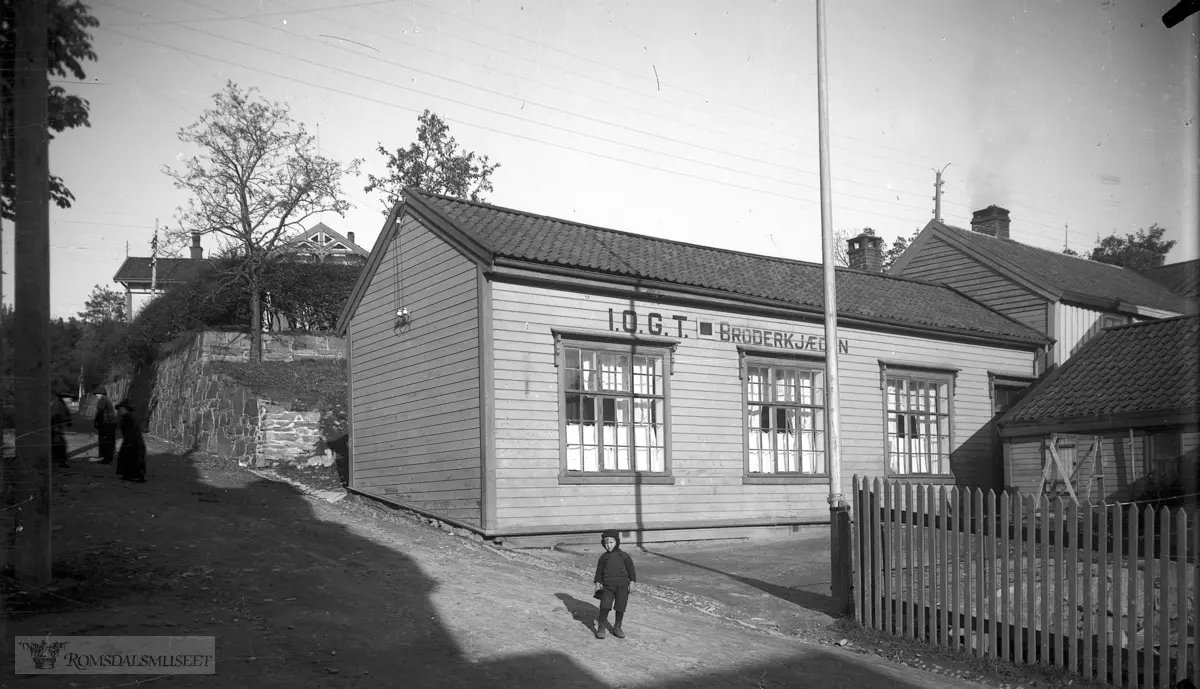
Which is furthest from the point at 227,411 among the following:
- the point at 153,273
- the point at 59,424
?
the point at 59,424

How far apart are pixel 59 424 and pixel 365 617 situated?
6.73 m

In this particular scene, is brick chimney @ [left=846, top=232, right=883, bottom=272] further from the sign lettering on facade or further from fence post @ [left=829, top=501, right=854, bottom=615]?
fence post @ [left=829, top=501, right=854, bottom=615]

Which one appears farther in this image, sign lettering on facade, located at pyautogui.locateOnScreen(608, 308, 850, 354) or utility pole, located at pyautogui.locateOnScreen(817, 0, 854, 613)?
sign lettering on facade, located at pyautogui.locateOnScreen(608, 308, 850, 354)

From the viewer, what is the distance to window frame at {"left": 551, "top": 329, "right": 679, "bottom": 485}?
15.2 meters

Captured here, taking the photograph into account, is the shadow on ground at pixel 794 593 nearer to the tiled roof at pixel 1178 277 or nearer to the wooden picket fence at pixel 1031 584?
the wooden picket fence at pixel 1031 584

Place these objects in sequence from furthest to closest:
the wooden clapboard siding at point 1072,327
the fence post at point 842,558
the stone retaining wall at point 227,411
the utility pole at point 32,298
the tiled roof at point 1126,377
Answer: the wooden clapboard siding at point 1072,327 < the stone retaining wall at point 227,411 < the tiled roof at point 1126,377 < the fence post at point 842,558 < the utility pole at point 32,298

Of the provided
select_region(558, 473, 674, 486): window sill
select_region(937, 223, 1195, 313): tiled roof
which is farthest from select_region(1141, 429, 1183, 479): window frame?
select_region(558, 473, 674, 486): window sill

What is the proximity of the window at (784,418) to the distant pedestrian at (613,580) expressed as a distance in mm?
8752

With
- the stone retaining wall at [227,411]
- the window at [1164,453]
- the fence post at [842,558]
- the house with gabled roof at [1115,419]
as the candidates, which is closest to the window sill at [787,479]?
the house with gabled roof at [1115,419]

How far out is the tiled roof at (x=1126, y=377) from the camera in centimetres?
1875

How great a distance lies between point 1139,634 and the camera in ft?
29.1

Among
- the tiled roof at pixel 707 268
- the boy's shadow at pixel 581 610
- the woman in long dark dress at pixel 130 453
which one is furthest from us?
the woman in long dark dress at pixel 130 453

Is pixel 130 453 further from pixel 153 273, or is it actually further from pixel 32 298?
pixel 153 273

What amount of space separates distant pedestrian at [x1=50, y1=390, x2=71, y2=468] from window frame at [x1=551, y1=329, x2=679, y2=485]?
692cm
